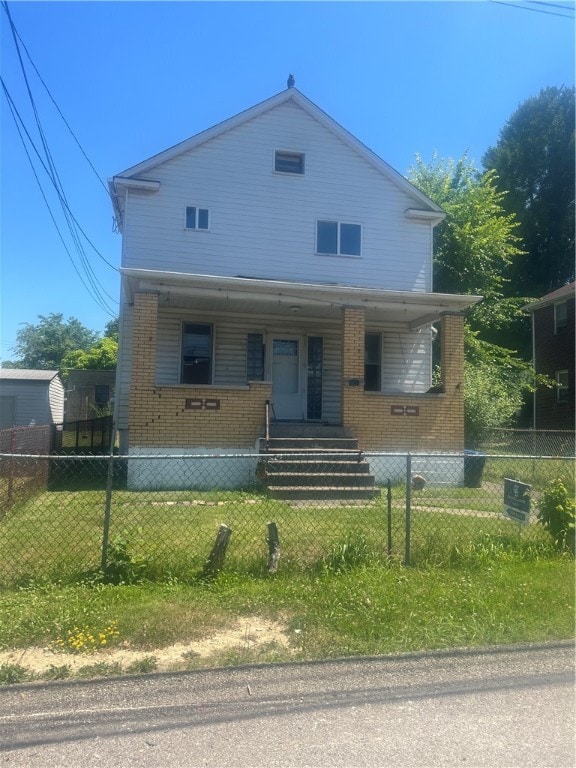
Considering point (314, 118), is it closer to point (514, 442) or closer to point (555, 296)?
point (514, 442)

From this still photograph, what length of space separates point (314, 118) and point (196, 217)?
4.13 m

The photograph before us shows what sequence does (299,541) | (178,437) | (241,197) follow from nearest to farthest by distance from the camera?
(299,541) < (178,437) < (241,197)

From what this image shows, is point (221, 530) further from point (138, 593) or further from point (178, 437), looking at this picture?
point (178, 437)

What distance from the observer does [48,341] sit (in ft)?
219

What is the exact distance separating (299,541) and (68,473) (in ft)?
26.5

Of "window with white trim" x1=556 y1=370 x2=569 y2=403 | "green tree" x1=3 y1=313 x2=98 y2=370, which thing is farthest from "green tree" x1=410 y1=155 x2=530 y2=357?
"green tree" x1=3 y1=313 x2=98 y2=370

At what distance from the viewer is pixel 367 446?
A: 12.1 metres

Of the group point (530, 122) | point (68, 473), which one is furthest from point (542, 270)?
point (68, 473)

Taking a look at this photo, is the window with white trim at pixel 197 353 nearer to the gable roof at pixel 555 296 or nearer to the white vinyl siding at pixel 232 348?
the white vinyl siding at pixel 232 348

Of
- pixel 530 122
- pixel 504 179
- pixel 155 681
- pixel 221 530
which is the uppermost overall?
pixel 530 122

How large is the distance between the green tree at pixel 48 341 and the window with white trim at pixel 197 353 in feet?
182

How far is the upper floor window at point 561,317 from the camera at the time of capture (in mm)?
26497

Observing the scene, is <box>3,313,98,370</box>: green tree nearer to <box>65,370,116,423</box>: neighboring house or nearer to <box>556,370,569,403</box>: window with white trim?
<box>65,370,116,423</box>: neighboring house

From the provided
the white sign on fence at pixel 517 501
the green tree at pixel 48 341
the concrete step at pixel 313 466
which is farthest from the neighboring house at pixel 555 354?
the green tree at pixel 48 341
